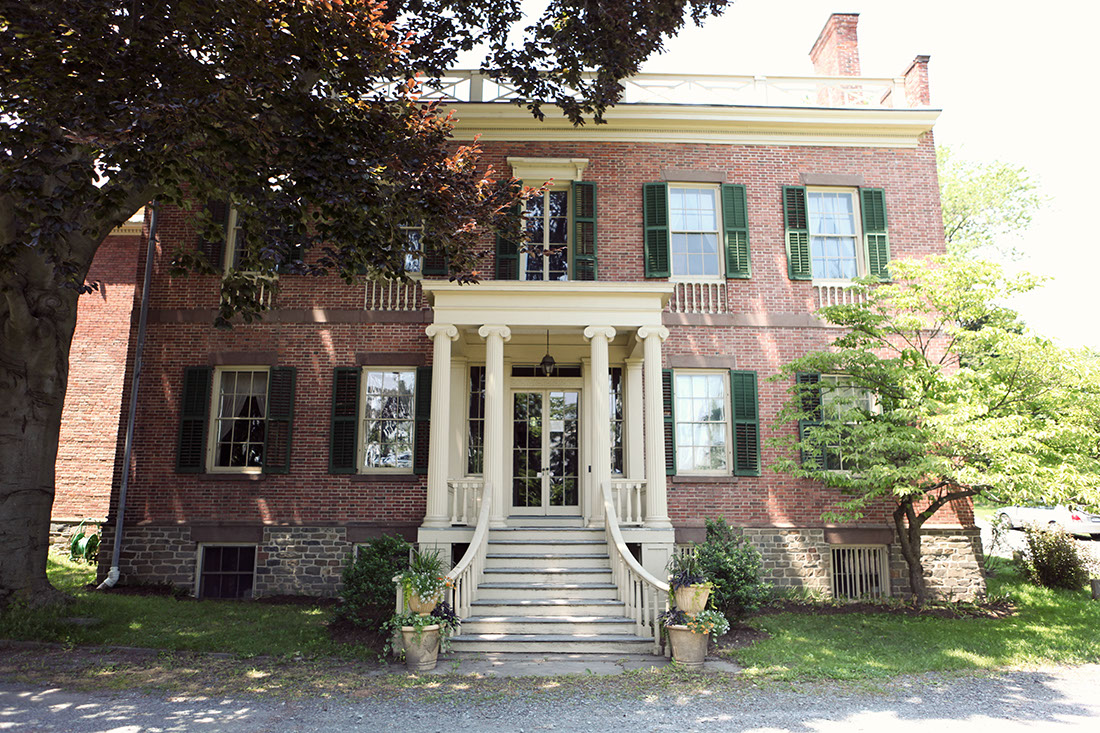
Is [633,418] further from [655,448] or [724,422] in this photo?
[724,422]

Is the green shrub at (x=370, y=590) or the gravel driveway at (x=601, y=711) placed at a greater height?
the green shrub at (x=370, y=590)

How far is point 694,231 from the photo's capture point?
12.8 m

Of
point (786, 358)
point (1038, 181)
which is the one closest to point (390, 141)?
point (786, 358)

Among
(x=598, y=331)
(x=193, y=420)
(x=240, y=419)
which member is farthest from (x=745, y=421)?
(x=193, y=420)

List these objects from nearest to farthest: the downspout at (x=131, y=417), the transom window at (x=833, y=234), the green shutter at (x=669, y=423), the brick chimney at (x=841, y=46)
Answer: the downspout at (x=131, y=417) < the green shutter at (x=669, y=423) < the transom window at (x=833, y=234) < the brick chimney at (x=841, y=46)

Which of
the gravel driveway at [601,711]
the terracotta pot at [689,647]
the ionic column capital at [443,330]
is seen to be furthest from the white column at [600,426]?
the gravel driveway at [601,711]

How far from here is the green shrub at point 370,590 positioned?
8.95 meters

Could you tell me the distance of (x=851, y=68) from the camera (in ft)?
45.8

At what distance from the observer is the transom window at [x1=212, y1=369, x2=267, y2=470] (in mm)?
12047

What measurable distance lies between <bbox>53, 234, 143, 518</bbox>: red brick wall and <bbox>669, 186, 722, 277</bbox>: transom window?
10.7 m

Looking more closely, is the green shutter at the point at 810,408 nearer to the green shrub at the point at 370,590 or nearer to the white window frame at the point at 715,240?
the white window frame at the point at 715,240

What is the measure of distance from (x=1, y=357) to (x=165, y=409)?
3338 millimetres

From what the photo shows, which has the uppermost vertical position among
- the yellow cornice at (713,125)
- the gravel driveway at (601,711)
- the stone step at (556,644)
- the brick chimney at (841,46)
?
the brick chimney at (841,46)

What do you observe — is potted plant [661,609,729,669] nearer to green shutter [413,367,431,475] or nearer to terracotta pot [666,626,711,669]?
terracotta pot [666,626,711,669]
